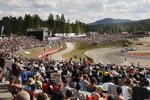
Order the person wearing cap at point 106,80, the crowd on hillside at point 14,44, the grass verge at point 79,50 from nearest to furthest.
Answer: the person wearing cap at point 106,80, the crowd on hillside at point 14,44, the grass verge at point 79,50

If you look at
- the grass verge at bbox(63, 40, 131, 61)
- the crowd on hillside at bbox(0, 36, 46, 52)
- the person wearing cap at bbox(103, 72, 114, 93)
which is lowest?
the grass verge at bbox(63, 40, 131, 61)

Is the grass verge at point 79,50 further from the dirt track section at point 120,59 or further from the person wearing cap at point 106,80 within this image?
the person wearing cap at point 106,80

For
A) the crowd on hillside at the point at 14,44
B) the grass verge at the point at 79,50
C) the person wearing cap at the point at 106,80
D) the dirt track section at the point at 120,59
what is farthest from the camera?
the grass verge at the point at 79,50

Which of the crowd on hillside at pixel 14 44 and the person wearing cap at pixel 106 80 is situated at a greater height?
the person wearing cap at pixel 106 80

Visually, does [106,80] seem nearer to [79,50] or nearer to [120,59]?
[120,59]

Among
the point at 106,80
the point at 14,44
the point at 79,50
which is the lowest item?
the point at 79,50

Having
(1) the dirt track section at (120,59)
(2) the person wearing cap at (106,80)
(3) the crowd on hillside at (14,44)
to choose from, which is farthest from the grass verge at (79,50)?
(2) the person wearing cap at (106,80)

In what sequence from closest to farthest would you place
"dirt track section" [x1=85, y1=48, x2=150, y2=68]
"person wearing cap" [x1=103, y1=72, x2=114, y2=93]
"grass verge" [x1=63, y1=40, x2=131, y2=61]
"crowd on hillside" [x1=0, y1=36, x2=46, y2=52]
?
1. "person wearing cap" [x1=103, y1=72, x2=114, y2=93]
2. "crowd on hillside" [x1=0, y1=36, x2=46, y2=52]
3. "dirt track section" [x1=85, y1=48, x2=150, y2=68]
4. "grass verge" [x1=63, y1=40, x2=131, y2=61]

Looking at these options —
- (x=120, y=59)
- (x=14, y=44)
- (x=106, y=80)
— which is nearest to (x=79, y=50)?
(x=120, y=59)

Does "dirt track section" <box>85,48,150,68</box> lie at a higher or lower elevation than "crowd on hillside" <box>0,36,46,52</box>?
lower

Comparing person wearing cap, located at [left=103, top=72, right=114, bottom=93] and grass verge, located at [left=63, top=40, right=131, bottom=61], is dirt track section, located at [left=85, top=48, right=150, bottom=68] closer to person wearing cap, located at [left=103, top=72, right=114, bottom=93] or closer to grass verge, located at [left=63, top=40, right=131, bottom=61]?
grass verge, located at [left=63, top=40, right=131, bottom=61]

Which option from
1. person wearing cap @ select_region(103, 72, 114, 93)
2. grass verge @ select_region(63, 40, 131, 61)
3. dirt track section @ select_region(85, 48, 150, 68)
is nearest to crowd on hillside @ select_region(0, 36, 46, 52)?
grass verge @ select_region(63, 40, 131, 61)

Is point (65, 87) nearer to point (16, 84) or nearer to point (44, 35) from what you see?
point (16, 84)

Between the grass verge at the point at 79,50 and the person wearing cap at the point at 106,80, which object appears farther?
the grass verge at the point at 79,50
